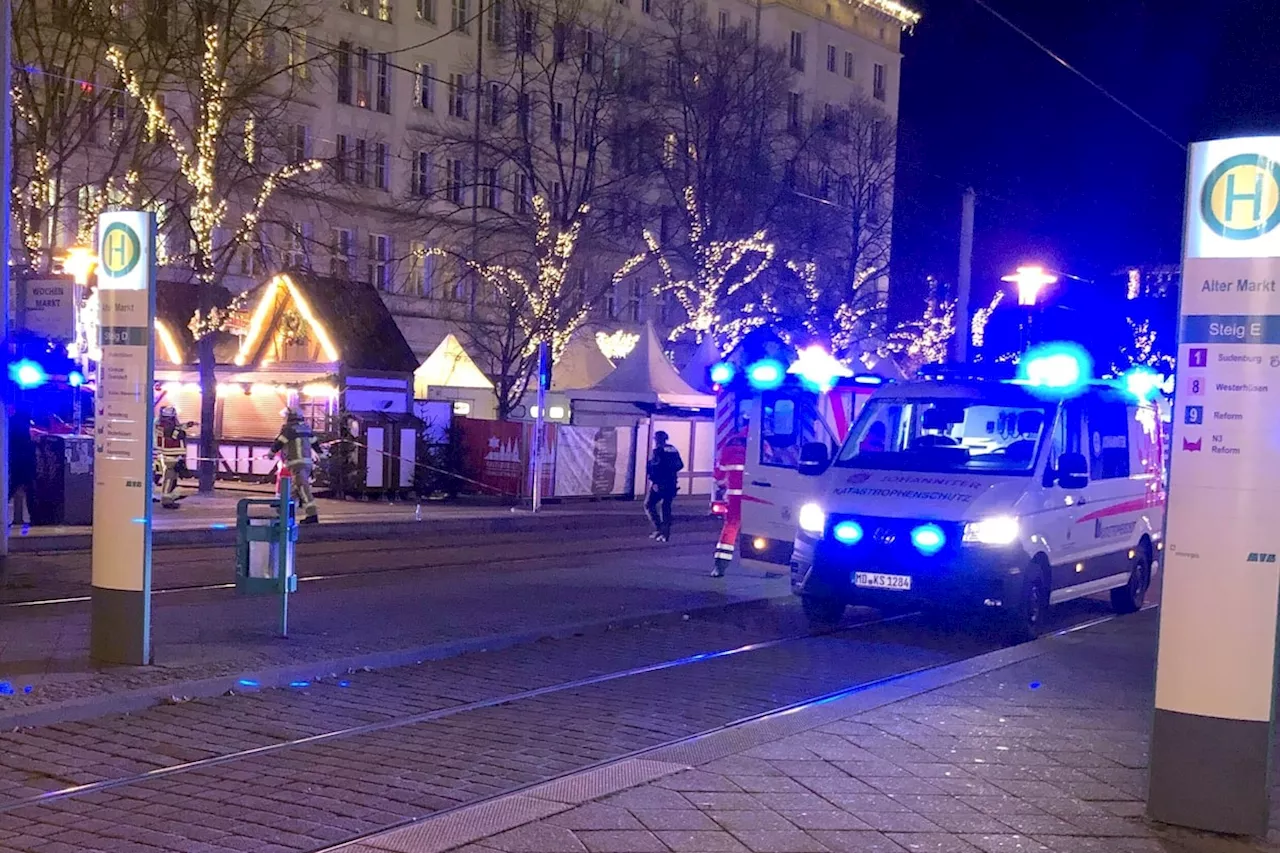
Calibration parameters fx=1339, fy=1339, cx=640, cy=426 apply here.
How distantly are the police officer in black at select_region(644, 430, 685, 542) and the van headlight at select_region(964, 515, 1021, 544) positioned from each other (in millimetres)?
9000

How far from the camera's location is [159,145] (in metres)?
26.9

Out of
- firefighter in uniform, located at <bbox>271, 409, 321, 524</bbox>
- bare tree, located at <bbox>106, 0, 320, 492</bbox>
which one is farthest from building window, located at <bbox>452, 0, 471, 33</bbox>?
firefighter in uniform, located at <bbox>271, 409, 321, 524</bbox>

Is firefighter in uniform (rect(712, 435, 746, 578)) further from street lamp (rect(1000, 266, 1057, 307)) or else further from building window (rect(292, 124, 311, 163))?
building window (rect(292, 124, 311, 163))

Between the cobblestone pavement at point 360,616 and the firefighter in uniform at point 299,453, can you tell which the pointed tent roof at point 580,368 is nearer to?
the firefighter in uniform at point 299,453

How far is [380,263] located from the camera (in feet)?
145

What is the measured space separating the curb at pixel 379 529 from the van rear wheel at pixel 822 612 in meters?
7.70

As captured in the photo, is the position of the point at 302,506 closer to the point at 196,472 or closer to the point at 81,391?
the point at 81,391

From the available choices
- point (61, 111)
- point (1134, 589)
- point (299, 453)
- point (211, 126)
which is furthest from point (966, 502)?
point (61, 111)

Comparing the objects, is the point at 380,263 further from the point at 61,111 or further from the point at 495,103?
the point at 61,111

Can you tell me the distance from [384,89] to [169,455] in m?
25.7

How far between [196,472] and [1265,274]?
85.0 ft

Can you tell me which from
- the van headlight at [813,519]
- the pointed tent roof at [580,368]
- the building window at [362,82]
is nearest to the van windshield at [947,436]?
the van headlight at [813,519]

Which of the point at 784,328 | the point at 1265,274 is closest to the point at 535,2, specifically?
the point at 784,328

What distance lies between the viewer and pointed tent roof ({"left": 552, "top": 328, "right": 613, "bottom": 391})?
3381cm
